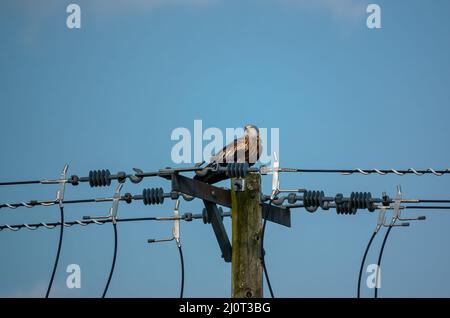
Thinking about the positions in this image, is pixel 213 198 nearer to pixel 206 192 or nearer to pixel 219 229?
pixel 206 192

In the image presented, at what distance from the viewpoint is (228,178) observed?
2688 cm

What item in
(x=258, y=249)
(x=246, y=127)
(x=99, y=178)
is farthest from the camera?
(x=246, y=127)

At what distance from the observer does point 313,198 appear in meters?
27.0

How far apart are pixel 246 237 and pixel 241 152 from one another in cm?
297

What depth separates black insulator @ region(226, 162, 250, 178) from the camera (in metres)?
26.3

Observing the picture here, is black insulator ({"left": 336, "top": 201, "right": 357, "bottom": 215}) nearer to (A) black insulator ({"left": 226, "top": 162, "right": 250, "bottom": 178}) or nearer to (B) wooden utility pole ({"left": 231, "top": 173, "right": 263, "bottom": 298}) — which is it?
(B) wooden utility pole ({"left": 231, "top": 173, "right": 263, "bottom": 298})

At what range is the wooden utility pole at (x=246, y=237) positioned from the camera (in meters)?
26.0

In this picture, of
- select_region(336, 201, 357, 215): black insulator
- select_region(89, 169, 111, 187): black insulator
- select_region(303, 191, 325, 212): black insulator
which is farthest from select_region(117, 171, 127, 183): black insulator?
select_region(336, 201, 357, 215): black insulator

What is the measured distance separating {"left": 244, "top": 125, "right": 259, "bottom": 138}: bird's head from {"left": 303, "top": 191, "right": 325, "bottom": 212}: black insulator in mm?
2550

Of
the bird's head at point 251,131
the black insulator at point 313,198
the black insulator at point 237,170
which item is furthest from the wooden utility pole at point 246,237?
the bird's head at point 251,131
